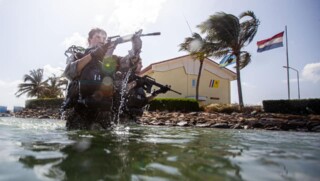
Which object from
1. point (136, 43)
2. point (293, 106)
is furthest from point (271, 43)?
point (136, 43)

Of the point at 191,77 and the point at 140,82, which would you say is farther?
the point at 191,77

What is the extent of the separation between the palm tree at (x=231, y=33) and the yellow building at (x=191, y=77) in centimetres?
643

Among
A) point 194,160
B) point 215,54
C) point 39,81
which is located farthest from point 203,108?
point 39,81

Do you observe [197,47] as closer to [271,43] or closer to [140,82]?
[271,43]

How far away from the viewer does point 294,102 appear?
16.0 m

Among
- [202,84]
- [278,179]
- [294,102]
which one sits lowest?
[278,179]

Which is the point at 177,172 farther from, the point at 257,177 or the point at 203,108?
the point at 203,108

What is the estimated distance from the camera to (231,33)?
19703 millimetres

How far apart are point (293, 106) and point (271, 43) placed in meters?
8.06

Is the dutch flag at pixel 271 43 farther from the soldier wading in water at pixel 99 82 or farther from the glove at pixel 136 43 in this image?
the glove at pixel 136 43

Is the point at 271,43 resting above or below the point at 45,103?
above

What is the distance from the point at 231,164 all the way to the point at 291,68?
2785 cm

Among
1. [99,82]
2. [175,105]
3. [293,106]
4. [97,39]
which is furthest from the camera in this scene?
[175,105]

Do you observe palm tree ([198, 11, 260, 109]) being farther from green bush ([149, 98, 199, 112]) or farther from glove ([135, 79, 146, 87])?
glove ([135, 79, 146, 87])
